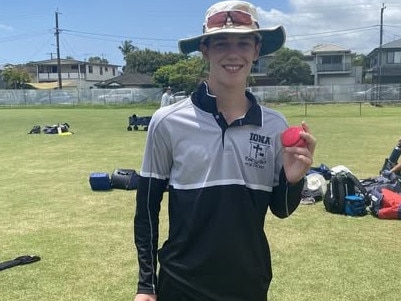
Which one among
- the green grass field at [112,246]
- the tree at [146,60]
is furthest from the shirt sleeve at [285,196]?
the tree at [146,60]

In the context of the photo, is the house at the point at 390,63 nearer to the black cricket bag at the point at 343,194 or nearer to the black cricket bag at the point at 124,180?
the black cricket bag at the point at 124,180

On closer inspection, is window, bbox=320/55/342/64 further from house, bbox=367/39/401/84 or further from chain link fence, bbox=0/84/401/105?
chain link fence, bbox=0/84/401/105

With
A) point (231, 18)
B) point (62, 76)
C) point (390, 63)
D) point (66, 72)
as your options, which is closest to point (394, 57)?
point (390, 63)

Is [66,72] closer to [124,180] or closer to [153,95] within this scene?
[153,95]

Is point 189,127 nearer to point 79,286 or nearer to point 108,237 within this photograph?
point 79,286

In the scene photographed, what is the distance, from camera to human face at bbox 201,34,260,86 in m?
2.22

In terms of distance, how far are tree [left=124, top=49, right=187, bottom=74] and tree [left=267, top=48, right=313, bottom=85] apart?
70.8 ft

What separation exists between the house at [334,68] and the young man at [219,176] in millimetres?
82759

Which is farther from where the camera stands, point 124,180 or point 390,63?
point 390,63

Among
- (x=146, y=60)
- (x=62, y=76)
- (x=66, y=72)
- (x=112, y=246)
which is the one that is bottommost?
(x=112, y=246)

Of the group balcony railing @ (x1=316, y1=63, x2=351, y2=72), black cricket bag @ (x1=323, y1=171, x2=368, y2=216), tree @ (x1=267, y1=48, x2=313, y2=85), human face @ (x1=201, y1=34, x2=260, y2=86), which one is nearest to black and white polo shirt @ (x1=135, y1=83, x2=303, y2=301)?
human face @ (x1=201, y1=34, x2=260, y2=86)

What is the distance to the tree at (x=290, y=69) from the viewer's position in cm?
8012

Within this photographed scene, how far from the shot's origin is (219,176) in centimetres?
219

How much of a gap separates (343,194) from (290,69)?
7485 centimetres
